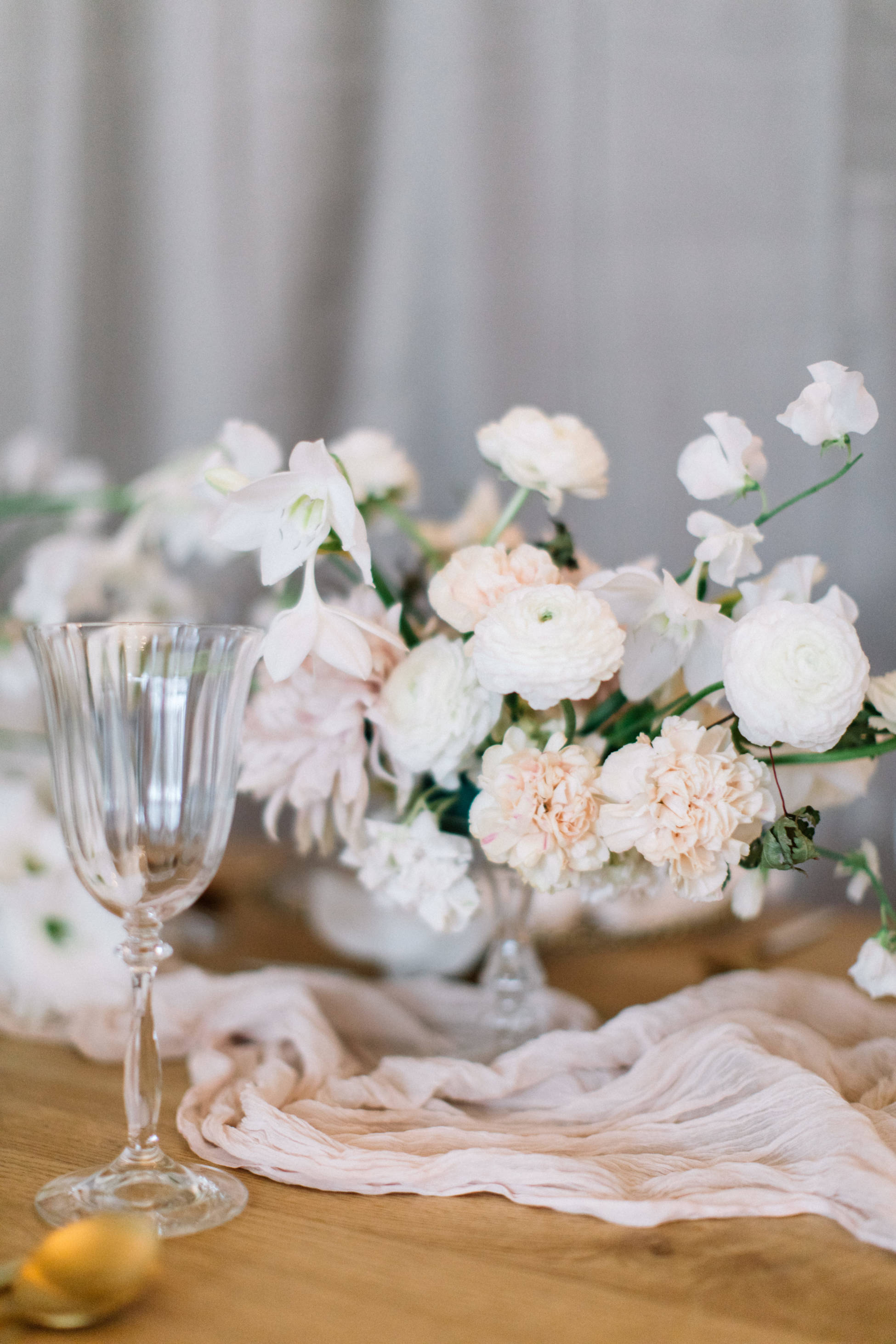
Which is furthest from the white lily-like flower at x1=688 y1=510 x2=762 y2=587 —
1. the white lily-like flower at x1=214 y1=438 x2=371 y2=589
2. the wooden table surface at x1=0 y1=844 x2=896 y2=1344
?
the wooden table surface at x1=0 y1=844 x2=896 y2=1344

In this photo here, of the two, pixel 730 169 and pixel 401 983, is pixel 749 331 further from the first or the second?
pixel 401 983

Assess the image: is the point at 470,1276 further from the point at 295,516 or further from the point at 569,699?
the point at 295,516

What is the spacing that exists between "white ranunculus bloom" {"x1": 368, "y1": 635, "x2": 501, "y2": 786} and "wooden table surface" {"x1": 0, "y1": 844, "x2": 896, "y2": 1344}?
0.26 meters

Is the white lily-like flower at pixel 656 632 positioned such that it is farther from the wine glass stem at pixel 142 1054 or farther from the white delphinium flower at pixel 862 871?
the wine glass stem at pixel 142 1054

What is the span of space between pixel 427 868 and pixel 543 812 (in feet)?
0.39

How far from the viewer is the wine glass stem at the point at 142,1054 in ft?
2.13

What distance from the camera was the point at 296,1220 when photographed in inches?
24.1

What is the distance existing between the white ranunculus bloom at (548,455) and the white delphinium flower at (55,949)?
0.50 m

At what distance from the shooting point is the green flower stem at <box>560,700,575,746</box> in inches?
28.6

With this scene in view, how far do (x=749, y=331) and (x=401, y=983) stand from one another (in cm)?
89

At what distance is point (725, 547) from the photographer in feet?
2.32

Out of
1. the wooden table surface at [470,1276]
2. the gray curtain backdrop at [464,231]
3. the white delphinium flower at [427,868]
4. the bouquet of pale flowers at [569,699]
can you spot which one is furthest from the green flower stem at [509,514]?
the gray curtain backdrop at [464,231]

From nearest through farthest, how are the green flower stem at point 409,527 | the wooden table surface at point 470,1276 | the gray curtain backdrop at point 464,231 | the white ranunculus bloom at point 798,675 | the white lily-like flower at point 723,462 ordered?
the wooden table surface at point 470,1276
the white ranunculus bloom at point 798,675
the white lily-like flower at point 723,462
the green flower stem at point 409,527
the gray curtain backdrop at point 464,231

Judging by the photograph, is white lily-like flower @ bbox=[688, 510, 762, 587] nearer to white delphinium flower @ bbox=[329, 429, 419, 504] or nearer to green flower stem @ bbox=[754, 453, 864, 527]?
green flower stem @ bbox=[754, 453, 864, 527]
